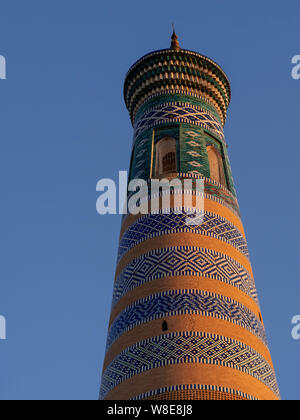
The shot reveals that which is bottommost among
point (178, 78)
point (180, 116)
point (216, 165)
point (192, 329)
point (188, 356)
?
point (188, 356)

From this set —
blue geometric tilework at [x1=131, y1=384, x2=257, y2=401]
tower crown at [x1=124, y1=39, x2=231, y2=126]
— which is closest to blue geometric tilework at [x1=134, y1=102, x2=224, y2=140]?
tower crown at [x1=124, y1=39, x2=231, y2=126]

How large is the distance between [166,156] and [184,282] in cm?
227

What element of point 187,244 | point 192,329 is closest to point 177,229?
point 187,244

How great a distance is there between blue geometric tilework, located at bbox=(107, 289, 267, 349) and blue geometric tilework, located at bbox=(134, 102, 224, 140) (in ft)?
9.29

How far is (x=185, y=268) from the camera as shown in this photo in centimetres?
708

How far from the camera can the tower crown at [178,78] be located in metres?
9.52

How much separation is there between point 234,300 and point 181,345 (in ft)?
2.96

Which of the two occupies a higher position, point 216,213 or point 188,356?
point 216,213

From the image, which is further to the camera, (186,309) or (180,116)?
→ (180,116)

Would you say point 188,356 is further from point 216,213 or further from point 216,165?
point 216,165

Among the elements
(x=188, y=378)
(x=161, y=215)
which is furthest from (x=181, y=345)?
(x=161, y=215)
